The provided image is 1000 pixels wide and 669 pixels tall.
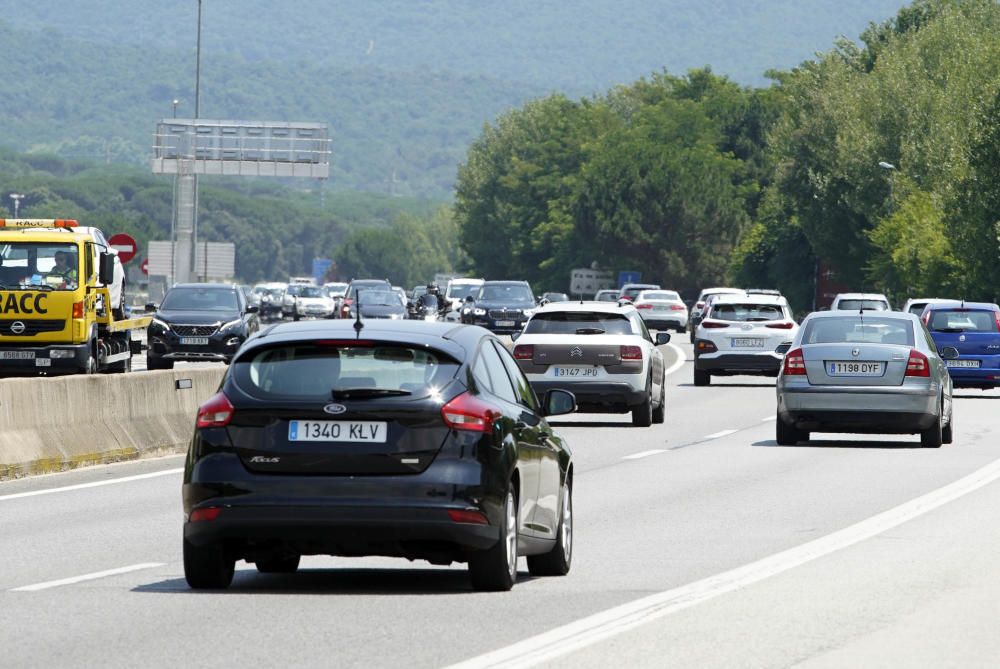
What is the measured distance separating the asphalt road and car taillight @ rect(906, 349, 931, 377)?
3.61m

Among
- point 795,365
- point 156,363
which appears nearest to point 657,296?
point 156,363

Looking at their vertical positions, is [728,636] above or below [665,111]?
below

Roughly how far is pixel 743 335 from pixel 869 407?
1430 cm

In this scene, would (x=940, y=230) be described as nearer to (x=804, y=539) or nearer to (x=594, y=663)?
(x=804, y=539)

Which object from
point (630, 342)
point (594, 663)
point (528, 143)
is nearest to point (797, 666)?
point (594, 663)

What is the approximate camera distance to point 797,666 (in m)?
8.08

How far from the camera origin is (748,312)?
37.1 meters

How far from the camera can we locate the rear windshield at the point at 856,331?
2294 centimetres

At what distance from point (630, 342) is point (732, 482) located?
7.49m

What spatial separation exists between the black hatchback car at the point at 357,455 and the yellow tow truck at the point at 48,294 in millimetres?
20955

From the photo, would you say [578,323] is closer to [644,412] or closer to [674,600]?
[644,412]

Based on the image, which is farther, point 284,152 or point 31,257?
point 284,152

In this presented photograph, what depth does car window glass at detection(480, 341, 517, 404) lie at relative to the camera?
10633mm

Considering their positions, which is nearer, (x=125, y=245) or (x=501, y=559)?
(x=501, y=559)
